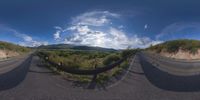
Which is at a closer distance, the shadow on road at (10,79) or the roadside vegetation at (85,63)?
the shadow on road at (10,79)

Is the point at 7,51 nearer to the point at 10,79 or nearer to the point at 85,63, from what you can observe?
the point at 85,63

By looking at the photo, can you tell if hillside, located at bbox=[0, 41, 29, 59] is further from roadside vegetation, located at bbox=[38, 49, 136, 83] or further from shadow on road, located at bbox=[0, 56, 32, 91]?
shadow on road, located at bbox=[0, 56, 32, 91]

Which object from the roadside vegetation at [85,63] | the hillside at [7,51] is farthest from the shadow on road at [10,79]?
the hillside at [7,51]

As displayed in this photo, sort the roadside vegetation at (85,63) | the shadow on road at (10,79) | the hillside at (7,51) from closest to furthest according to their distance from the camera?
Answer: the shadow on road at (10,79) → the roadside vegetation at (85,63) → the hillside at (7,51)

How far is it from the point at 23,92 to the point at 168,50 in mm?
→ 50867

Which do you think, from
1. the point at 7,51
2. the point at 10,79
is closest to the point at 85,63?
the point at 10,79

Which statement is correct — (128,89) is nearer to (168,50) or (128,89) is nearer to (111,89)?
(111,89)

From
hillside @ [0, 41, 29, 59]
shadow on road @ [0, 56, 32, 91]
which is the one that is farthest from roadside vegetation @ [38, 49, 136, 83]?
hillside @ [0, 41, 29, 59]

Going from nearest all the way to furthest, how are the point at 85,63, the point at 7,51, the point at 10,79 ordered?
1. the point at 10,79
2. the point at 85,63
3. the point at 7,51

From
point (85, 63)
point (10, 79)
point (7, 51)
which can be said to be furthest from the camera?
point (7, 51)

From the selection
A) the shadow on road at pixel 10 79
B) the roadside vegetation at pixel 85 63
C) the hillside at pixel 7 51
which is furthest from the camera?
the hillside at pixel 7 51

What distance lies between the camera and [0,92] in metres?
11.3

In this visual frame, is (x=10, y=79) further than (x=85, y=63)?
No

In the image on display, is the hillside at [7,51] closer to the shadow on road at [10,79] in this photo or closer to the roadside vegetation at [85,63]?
the roadside vegetation at [85,63]
